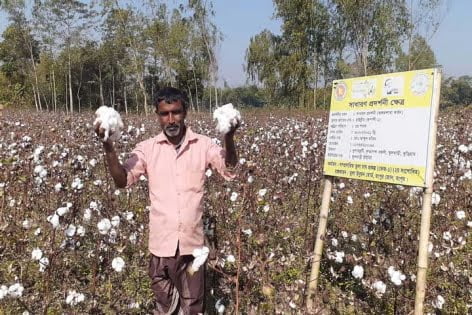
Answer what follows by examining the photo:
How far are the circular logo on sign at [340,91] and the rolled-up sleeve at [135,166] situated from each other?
123 cm

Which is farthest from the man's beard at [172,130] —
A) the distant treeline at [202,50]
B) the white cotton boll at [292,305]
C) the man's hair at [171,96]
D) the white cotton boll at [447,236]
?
the distant treeline at [202,50]

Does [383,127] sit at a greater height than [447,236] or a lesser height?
greater

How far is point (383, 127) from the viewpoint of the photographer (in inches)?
103

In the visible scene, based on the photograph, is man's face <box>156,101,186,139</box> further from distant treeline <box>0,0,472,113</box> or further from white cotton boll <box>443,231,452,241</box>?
distant treeline <box>0,0,472,113</box>

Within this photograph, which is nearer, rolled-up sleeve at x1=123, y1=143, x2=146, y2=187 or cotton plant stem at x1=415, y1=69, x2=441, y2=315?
cotton plant stem at x1=415, y1=69, x2=441, y2=315

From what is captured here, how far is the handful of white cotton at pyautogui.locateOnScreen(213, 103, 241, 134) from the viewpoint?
196cm

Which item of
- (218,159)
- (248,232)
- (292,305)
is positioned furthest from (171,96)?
(248,232)

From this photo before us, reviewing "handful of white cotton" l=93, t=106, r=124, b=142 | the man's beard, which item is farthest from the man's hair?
"handful of white cotton" l=93, t=106, r=124, b=142

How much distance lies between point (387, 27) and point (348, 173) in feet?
74.9

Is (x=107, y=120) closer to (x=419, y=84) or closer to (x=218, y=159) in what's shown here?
(x=218, y=159)

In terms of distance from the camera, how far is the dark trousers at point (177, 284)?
8.30 ft

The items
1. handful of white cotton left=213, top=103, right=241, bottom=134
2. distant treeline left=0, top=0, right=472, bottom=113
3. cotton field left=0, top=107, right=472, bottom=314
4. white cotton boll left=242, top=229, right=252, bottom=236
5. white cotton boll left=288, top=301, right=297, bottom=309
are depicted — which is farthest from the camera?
distant treeline left=0, top=0, right=472, bottom=113

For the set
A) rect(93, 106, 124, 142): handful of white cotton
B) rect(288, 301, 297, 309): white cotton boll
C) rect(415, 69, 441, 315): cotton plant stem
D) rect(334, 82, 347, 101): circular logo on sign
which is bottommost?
rect(288, 301, 297, 309): white cotton boll

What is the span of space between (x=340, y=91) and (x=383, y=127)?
0.47 meters
